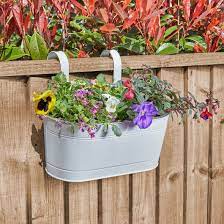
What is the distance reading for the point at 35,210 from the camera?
1.96 m

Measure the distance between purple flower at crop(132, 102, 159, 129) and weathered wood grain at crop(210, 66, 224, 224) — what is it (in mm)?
540

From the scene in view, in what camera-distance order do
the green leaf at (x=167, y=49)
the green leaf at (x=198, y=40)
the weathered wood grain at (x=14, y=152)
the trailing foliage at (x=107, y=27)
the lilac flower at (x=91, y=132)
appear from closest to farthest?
the lilac flower at (x=91, y=132) → the weathered wood grain at (x=14, y=152) → the trailing foliage at (x=107, y=27) → the green leaf at (x=167, y=49) → the green leaf at (x=198, y=40)

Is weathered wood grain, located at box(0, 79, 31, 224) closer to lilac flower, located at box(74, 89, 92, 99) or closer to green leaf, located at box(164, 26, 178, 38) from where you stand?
lilac flower, located at box(74, 89, 92, 99)

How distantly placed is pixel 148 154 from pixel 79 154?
10.0 inches

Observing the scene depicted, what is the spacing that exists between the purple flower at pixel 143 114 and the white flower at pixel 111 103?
57 mm

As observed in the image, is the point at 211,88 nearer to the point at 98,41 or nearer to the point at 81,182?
the point at 98,41

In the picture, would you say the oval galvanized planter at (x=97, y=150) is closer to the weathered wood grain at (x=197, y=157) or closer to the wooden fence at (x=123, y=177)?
the wooden fence at (x=123, y=177)

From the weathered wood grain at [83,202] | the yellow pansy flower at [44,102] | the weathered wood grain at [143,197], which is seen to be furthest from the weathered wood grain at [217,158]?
the yellow pansy flower at [44,102]

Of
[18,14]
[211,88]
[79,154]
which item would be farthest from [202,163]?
[18,14]

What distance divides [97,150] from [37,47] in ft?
1.37

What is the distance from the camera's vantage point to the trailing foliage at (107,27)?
198 cm

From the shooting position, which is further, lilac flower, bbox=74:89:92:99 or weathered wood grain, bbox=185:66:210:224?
weathered wood grain, bbox=185:66:210:224

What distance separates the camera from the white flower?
178 cm

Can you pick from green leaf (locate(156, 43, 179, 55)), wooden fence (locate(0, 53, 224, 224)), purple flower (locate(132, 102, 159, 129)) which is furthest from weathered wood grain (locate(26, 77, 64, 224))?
green leaf (locate(156, 43, 179, 55))
